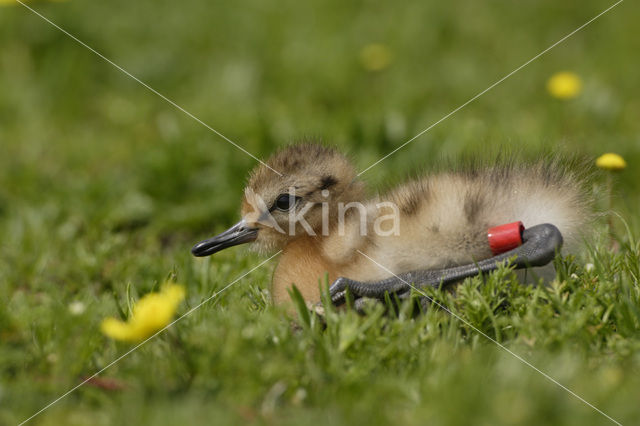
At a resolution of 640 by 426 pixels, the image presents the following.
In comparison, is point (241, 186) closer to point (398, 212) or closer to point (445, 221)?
point (398, 212)

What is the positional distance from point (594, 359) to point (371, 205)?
876mm

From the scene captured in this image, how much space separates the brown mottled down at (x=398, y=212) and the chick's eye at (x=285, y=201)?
0.01 meters

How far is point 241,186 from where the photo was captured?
151 inches

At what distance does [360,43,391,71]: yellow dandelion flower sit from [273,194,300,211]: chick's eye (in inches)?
116

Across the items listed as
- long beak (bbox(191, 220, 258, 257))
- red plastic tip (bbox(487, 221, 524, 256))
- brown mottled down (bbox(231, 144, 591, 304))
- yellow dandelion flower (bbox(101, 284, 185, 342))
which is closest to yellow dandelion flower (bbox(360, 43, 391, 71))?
brown mottled down (bbox(231, 144, 591, 304))

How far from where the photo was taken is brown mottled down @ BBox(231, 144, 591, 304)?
233 cm

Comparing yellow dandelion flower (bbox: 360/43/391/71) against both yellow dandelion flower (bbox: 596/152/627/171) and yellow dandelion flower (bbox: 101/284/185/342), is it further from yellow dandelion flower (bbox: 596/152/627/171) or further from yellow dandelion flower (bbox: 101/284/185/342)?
yellow dandelion flower (bbox: 101/284/185/342)

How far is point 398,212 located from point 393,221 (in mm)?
36

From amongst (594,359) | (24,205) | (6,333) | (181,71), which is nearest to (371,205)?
(594,359)

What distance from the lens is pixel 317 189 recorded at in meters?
2.62

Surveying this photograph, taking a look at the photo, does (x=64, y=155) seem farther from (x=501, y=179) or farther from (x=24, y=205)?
(x=501, y=179)

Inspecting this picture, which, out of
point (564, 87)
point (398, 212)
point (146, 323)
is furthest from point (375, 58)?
point (146, 323)

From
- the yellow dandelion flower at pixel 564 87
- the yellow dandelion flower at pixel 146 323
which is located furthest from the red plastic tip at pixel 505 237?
the yellow dandelion flower at pixel 564 87

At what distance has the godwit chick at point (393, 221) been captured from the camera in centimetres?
231
